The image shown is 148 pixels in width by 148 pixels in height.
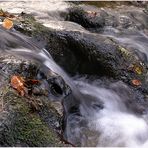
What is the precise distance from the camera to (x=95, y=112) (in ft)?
17.0

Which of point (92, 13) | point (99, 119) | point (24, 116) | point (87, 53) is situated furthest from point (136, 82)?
point (92, 13)

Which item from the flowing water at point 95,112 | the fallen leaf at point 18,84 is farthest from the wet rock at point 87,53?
the fallen leaf at point 18,84

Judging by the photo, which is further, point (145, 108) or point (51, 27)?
point (51, 27)

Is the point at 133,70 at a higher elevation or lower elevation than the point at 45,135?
lower

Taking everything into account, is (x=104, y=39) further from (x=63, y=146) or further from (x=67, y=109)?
(x=63, y=146)

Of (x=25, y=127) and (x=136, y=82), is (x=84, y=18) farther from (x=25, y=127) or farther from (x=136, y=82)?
(x=25, y=127)

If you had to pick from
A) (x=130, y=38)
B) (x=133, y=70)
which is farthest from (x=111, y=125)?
(x=130, y=38)

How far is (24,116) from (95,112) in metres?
1.72

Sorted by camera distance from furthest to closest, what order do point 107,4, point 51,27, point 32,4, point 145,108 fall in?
1. point 107,4
2. point 32,4
3. point 51,27
4. point 145,108

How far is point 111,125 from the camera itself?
4.95 meters

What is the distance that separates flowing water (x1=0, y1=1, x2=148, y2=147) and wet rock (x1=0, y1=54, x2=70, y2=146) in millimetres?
529

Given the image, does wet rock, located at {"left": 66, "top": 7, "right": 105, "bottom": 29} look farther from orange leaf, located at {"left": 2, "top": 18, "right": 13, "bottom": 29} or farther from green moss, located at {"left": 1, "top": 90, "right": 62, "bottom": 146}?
green moss, located at {"left": 1, "top": 90, "right": 62, "bottom": 146}

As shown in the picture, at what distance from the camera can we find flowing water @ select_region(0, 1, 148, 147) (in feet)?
15.1

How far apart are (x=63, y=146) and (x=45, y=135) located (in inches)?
8.4
